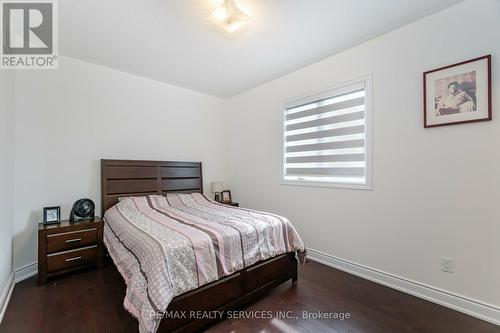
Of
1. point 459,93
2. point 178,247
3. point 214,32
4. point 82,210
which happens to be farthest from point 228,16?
point 82,210

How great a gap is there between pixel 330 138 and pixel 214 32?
180cm

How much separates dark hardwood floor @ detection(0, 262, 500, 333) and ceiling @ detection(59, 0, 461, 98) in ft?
8.42

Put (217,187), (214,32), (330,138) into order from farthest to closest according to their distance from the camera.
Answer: (217,187), (330,138), (214,32)

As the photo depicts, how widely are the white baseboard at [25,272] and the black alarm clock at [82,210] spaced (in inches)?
23.5

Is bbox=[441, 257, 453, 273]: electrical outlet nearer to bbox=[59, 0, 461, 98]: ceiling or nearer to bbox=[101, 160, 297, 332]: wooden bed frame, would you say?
bbox=[101, 160, 297, 332]: wooden bed frame

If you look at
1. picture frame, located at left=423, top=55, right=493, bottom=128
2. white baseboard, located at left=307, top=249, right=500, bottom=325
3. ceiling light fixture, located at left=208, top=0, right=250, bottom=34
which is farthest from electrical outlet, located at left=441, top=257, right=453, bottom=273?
ceiling light fixture, located at left=208, top=0, right=250, bottom=34

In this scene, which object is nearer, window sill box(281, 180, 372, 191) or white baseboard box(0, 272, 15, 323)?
white baseboard box(0, 272, 15, 323)

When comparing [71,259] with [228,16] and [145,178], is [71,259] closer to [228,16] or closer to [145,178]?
[145,178]

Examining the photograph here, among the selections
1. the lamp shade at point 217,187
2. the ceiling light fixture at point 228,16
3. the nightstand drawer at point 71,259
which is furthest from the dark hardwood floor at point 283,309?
the ceiling light fixture at point 228,16

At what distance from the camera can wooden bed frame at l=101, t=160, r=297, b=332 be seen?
1569 mm

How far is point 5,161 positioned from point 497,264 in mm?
4261

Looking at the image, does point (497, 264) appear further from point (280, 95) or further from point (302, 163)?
point (280, 95)

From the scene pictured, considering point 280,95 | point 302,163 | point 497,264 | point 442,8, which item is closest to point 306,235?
point 302,163

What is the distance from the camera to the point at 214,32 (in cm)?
232
